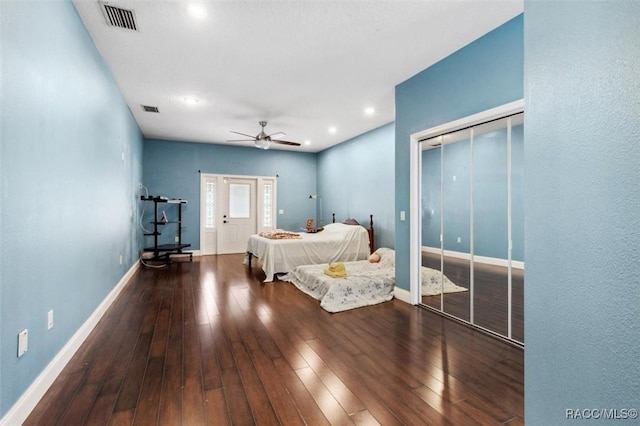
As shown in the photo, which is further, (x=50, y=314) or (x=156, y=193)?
(x=156, y=193)

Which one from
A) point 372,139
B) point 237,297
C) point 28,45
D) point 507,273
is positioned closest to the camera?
point 28,45

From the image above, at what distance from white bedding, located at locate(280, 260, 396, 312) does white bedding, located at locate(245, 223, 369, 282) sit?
1.76 ft

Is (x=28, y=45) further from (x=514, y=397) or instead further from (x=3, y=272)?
(x=514, y=397)

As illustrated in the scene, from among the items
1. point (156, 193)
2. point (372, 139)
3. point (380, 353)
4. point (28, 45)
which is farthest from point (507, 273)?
point (156, 193)

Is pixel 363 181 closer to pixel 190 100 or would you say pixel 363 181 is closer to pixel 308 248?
pixel 308 248

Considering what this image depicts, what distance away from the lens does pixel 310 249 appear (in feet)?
17.4

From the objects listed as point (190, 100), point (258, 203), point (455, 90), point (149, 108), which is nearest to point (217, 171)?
point (258, 203)

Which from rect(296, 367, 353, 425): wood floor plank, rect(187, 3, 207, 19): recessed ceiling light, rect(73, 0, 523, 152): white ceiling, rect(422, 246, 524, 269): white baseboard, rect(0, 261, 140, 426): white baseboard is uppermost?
rect(73, 0, 523, 152): white ceiling

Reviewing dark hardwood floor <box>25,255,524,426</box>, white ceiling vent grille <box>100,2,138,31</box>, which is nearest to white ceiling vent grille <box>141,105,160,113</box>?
white ceiling vent grille <box>100,2,138,31</box>

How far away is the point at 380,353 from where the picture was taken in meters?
2.48

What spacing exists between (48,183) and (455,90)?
3.66 m

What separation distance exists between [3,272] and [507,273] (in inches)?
141

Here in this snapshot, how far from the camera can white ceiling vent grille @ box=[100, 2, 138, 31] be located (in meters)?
2.54

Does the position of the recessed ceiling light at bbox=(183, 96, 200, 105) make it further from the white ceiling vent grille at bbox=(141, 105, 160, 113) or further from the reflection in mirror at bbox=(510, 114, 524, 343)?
the reflection in mirror at bbox=(510, 114, 524, 343)
